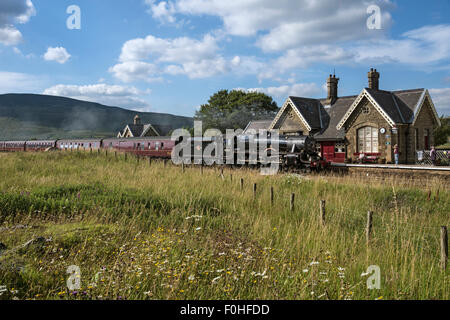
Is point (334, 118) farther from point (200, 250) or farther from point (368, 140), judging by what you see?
point (200, 250)

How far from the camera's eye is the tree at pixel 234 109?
55125 millimetres

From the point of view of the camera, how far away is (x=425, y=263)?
218 inches

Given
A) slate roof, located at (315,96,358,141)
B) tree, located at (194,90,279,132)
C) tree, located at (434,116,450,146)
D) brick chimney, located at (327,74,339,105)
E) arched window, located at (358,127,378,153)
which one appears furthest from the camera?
tree, located at (194,90,279,132)

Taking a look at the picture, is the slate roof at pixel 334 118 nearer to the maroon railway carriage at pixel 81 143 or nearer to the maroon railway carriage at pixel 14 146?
the maroon railway carriage at pixel 81 143

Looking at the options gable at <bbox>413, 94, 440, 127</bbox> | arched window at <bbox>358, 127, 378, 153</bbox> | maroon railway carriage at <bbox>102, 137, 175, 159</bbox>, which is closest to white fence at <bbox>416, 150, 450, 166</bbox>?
gable at <bbox>413, 94, 440, 127</bbox>

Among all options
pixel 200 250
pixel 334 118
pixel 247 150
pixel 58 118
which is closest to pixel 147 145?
pixel 247 150

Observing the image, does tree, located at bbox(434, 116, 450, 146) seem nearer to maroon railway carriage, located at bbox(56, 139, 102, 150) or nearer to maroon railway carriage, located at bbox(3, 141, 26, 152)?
maroon railway carriage, located at bbox(56, 139, 102, 150)

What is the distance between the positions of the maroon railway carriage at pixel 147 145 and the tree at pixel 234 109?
2224 cm

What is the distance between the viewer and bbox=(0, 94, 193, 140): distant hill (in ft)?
461

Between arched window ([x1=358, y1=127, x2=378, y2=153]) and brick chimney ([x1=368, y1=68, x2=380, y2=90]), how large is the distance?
6004 mm

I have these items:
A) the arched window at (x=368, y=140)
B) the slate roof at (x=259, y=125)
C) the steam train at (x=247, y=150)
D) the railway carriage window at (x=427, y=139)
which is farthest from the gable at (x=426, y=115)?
the slate roof at (x=259, y=125)

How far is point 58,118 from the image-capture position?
166 metres

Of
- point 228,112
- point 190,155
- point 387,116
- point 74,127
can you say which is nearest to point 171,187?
point 190,155
